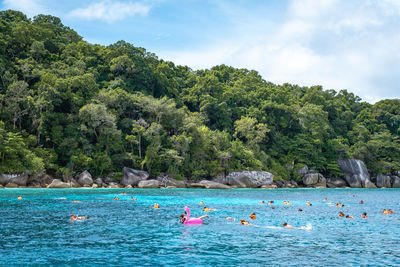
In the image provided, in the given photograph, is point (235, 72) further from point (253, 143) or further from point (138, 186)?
point (138, 186)

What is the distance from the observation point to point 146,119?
61.6 metres

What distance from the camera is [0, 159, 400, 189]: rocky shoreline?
153ft

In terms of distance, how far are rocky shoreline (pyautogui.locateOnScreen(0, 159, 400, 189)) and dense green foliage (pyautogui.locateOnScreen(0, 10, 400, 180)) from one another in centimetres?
146

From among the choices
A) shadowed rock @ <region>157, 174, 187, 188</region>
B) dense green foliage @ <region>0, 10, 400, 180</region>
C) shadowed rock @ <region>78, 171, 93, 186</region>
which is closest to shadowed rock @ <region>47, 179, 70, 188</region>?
dense green foliage @ <region>0, 10, 400, 180</region>

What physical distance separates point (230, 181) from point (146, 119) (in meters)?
18.4

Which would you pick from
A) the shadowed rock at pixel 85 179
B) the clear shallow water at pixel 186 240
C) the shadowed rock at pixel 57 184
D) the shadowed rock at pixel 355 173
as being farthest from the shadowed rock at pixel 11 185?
the shadowed rock at pixel 355 173

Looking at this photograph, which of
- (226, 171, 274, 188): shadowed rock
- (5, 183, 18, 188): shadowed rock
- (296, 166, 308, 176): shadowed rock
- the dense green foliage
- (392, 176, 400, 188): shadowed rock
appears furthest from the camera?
(392, 176, 400, 188): shadowed rock

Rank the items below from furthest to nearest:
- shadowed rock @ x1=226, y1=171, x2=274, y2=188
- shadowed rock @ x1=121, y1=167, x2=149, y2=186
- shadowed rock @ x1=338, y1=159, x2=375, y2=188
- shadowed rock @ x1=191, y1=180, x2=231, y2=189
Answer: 1. shadowed rock @ x1=338, y1=159, x2=375, y2=188
2. shadowed rock @ x1=226, y1=171, x2=274, y2=188
3. shadowed rock @ x1=191, y1=180, x2=231, y2=189
4. shadowed rock @ x1=121, y1=167, x2=149, y2=186

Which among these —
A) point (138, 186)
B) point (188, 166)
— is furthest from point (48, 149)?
point (188, 166)

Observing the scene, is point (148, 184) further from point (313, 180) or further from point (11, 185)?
point (313, 180)

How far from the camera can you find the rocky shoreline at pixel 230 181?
46500mm

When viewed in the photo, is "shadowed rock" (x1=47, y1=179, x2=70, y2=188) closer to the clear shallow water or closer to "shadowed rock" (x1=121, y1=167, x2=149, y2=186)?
"shadowed rock" (x1=121, y1=167, x2=149, y2=186)

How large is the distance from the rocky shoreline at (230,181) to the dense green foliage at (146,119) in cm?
146

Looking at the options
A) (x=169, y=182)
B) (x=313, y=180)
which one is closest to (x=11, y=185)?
(x=169, y=182)
